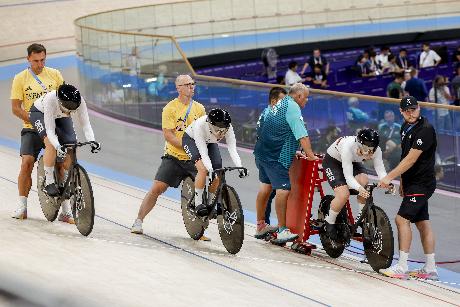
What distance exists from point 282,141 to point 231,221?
3.85 feet

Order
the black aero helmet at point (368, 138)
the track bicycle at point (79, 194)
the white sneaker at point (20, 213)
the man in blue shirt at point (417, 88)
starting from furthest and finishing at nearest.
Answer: the man in blue shirt at point (417, 88) < the white sneaker at point (20, 213) < the track bicycle at point (79, 194) < the black aero helmet at point (368, 138)

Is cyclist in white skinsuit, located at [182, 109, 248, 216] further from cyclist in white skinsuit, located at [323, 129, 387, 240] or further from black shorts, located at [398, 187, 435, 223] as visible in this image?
black shorts, located at [398, 187, 435, 223]

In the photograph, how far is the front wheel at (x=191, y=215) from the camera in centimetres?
764

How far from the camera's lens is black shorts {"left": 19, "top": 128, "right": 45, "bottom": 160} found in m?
7.80

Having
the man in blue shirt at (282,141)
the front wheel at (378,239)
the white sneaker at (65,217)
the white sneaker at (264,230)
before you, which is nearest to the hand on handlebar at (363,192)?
the front wheel at (378,239)

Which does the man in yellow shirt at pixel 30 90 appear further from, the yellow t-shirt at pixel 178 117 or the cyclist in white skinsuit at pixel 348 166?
the cyclist in white skinsuit at pixel 348 166

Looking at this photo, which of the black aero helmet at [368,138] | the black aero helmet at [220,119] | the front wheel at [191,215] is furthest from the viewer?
the front wheel at [191,215]

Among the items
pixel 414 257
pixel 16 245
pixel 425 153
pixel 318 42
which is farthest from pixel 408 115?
pixel 318 42

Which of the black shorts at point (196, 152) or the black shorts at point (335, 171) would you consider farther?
the black shorts at point (335, 171)

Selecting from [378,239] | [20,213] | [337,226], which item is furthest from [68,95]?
[378,239]

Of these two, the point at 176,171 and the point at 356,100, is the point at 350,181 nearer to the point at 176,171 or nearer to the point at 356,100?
the point at 176,171

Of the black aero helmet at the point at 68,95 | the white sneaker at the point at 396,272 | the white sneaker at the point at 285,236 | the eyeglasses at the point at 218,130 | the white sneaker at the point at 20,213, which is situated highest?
the black aero helmet at the point at 68,95

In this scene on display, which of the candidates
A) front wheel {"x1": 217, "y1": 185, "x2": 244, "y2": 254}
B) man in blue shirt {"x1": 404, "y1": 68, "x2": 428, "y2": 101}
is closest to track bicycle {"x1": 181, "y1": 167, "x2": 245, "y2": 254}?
front wheel {"x1": 217, "y1": 185, "x2": 244, "y2": 254}

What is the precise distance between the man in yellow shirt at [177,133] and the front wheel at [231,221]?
0.65 metres
